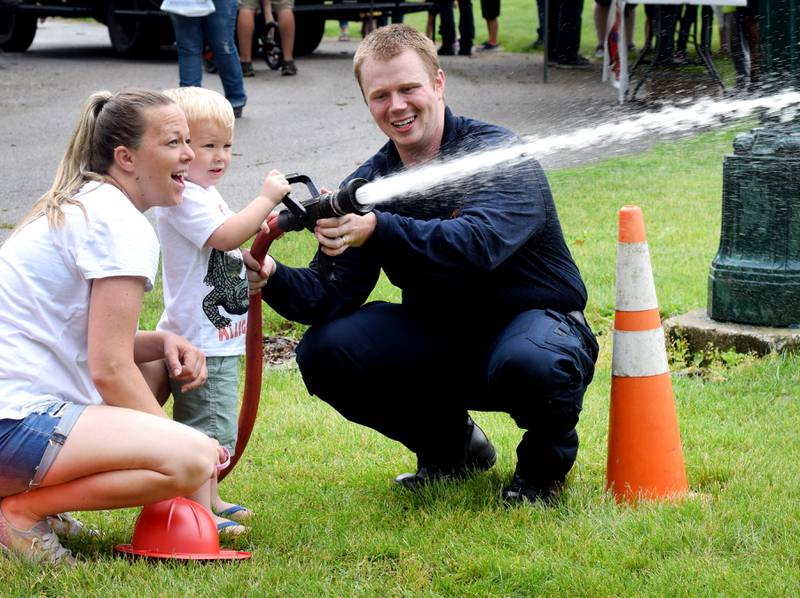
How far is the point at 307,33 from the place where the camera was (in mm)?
16000

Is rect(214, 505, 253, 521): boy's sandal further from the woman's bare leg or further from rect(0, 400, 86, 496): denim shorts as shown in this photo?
rect(0, 400, 86, 496): denim shorts

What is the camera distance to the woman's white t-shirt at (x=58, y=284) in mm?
2975

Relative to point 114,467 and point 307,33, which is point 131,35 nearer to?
point 307,33

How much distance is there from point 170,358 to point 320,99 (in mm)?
9319

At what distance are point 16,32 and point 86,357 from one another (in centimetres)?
1441

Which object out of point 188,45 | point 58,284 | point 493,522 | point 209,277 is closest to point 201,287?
point 209,277

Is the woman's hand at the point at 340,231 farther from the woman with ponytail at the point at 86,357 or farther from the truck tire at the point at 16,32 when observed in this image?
the truck tire at the point at 16,32

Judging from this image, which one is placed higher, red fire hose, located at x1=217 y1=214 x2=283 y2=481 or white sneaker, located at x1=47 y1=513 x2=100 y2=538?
red fire hose, located at x1=217 y1=214 x2=283 y2=481

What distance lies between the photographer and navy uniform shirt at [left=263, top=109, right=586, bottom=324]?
3340 mm

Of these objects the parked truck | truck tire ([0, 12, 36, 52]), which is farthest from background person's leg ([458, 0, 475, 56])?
truck tire ([0, 12, 36, 52])

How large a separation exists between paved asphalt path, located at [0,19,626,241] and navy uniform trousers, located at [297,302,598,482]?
13.2ft

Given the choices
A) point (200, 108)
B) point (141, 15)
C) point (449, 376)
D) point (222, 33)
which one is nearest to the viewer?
point (200, 108)

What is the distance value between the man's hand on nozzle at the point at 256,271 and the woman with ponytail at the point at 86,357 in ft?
1.56

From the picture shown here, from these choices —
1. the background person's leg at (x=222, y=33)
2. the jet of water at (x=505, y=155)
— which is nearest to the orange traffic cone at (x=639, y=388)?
the jet of water at (x=505, y=155)
